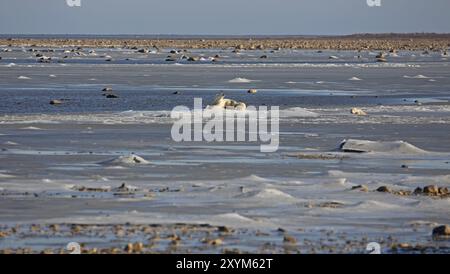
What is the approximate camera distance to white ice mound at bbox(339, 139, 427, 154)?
18.0 meters

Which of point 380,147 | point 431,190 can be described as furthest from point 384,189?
point 380,147

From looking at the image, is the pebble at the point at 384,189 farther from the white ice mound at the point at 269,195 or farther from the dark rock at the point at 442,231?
the dark rock at the point at 442,231

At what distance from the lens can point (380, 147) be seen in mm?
18188

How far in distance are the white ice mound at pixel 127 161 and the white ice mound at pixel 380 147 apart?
360cm

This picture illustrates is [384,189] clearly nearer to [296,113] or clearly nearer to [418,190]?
[418,190]

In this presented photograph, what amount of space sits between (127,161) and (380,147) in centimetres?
432

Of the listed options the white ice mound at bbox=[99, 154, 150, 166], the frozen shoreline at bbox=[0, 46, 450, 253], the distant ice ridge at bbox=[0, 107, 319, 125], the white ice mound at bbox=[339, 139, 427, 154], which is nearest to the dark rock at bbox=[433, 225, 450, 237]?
the frozen shoreline at bbox=[0, 46, 450, 253]

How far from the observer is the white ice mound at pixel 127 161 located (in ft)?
53.3

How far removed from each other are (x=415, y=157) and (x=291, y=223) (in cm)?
617

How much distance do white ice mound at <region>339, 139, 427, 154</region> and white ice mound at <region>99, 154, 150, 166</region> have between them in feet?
11.8
